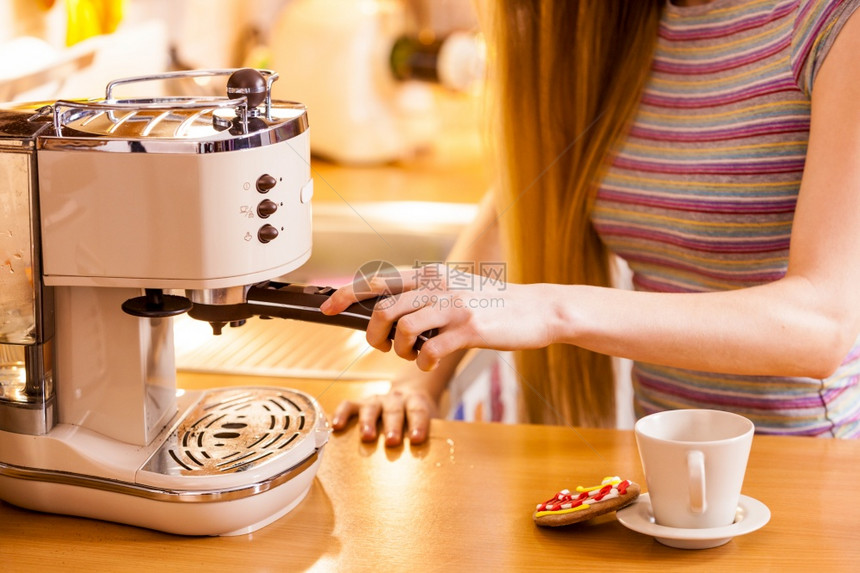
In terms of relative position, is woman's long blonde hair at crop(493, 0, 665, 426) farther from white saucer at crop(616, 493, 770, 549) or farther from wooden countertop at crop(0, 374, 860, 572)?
white saucer at crop(616, 493, 770, 549)

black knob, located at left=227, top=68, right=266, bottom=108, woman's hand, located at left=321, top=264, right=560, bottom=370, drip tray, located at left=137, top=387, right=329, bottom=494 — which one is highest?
black knob, located at left=227, top=68, right=266, bottom=108

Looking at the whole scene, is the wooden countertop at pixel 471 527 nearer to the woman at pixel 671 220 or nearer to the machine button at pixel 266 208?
the woman at pixel 671 220

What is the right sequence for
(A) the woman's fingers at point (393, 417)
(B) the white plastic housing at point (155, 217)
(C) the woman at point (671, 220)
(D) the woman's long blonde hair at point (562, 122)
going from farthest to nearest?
1. (D) the woman's long blonde hair at point (562, 122)
2. (A) the woman's fingers at point (393, 417)
3. (C) the woman at point (671, 220)
4. (B) the white plastic housing at point (155, 217)

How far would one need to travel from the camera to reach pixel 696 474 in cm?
69

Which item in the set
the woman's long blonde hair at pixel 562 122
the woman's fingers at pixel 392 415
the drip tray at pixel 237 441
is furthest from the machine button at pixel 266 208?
the woman's long blonde hair at pixel 562 122

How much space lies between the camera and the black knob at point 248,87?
0.72m

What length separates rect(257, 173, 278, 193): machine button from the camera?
2.34ft

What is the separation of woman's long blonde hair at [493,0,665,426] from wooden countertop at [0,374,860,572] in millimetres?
338

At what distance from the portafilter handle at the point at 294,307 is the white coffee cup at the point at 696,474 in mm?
195

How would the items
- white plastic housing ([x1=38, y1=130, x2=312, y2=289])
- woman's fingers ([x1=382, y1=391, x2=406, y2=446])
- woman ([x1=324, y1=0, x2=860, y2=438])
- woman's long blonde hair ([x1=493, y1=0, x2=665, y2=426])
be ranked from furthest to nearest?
woman's long blonde hair ([x1=493, y1=0, x2=665, y2=426])
woman's fingers ([x1=382, y1=391, x2=406, y2=446])
woman ([x1=324, y1=0, x2=860, y2=438])
white plastic housing ([x1=38, y1=130, x2=312, y2=289])

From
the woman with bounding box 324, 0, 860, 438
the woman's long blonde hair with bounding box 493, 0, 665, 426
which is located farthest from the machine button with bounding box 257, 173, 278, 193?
the woman's long blonde hair with bounding box 493, 0, 665, 426

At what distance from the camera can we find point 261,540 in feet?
2.50

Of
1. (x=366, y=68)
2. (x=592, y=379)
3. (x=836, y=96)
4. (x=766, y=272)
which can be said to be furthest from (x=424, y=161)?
(x=836, y=96)

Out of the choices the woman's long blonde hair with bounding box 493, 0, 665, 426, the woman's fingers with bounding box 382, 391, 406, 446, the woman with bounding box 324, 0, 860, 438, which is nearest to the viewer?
the woman with bounding box 324, 0, 860, 438
